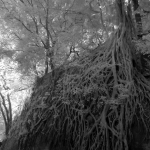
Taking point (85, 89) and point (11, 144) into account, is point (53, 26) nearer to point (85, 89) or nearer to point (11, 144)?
point (85, 89)

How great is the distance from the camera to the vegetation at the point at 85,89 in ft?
9.87

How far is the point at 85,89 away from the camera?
328cm

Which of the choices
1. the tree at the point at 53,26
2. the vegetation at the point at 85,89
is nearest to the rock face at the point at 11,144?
the vegetation at the point at 85,89

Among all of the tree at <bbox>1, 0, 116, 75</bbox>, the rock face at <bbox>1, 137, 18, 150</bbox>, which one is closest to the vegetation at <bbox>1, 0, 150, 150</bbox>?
the tree at <bbox>1, 0, 116, 75</bbox>

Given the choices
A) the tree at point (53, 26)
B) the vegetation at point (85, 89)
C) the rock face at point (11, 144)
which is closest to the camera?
the vegetation at point (85, 89)

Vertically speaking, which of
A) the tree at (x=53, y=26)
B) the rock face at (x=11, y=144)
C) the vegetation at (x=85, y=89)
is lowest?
the rock face at (x=11, y=144)

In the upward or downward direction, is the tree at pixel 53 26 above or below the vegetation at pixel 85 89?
above

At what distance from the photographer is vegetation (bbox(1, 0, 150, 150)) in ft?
9.87

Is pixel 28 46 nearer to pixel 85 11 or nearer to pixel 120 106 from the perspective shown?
pixel 85 11

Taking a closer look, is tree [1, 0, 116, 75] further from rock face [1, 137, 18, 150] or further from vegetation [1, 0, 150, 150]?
rock face [1, 137, 18, 150]

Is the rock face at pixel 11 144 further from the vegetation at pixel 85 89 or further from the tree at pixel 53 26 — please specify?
the tree at pixel 53 26

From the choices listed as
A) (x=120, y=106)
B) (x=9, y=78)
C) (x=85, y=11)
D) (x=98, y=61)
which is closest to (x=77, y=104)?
(x=120, y=106)

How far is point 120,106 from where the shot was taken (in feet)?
10.4

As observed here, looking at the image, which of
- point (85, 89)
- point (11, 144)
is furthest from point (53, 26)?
point (11, 144)
